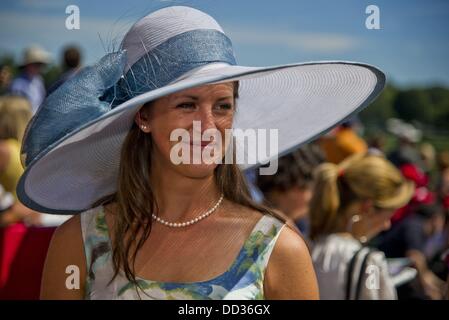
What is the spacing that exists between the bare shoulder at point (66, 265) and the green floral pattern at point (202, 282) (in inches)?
0.8

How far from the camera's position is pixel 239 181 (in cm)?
208

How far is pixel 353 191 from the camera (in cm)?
307

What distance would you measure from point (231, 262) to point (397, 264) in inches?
79.7

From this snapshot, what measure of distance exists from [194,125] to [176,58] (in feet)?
0.54

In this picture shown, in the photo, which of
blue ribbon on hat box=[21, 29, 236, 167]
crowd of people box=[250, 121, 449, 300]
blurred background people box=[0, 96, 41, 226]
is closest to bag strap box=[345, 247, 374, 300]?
crowd of people box=[250, 121, 449, 300]

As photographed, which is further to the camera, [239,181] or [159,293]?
[239,181]

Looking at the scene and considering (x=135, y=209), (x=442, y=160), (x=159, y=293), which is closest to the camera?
(x=159, y=293)

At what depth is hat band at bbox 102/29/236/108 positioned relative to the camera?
189cm

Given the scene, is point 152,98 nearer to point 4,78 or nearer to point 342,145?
point 342,145

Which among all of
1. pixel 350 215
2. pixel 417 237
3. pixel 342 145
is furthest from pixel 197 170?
pixel 342 145

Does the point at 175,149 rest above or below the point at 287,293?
above

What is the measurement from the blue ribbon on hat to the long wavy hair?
5.2 inches
